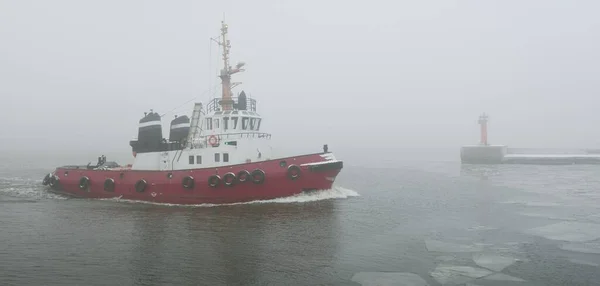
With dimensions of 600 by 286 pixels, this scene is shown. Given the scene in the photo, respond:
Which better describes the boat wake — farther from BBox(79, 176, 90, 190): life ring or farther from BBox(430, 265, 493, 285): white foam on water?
BBox(430, 265, 493, 285): white foam on water

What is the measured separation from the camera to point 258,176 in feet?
62.0

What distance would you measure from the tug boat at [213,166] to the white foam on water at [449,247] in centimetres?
747

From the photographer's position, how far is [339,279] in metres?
9.80

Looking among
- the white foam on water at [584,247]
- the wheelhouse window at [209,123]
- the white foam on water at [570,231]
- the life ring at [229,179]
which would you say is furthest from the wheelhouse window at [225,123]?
the white foam on water at [584,247]

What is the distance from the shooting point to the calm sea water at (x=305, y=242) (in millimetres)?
10023

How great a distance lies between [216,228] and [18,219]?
31.2ft

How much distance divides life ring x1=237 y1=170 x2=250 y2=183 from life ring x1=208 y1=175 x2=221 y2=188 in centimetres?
101

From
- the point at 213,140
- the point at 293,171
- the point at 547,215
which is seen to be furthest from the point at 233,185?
the point at 547,215

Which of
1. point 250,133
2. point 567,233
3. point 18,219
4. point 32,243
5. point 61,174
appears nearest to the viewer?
point 32,243

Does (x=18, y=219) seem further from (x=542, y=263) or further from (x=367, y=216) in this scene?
(x=542, y=263)

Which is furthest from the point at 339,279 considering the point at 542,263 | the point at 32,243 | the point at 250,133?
the point at 250,133

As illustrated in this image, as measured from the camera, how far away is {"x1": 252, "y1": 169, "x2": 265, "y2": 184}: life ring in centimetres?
1880

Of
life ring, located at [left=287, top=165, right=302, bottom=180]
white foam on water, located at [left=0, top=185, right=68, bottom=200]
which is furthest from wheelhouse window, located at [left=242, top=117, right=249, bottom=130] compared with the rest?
white foam on water, located at [left=0, top=185, right=68, bottom=200]

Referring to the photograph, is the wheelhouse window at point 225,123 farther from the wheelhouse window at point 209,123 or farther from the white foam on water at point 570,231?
the white foam on water at point 570,231
